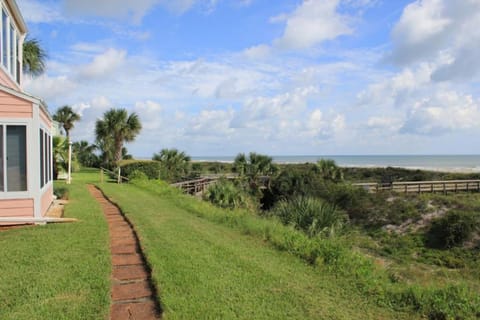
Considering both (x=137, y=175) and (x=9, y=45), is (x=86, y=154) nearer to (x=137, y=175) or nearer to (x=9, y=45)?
(x=137, y=175)

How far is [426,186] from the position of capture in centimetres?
3114

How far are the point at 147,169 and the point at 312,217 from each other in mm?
17779

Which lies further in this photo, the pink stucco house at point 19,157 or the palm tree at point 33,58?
the palm tree at point 33,58

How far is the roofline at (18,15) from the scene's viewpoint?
1027 cm

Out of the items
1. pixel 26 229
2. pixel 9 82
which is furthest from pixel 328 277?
pixel 9 82

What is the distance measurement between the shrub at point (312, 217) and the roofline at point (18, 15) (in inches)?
363

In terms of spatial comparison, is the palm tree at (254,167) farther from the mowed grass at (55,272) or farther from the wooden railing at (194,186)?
the mowed grass at (55,272)

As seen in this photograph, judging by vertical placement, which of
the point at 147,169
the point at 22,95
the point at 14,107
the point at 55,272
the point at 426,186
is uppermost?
the point at 22,95

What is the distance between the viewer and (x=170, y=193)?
1689 cm

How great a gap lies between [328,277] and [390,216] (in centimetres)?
1715

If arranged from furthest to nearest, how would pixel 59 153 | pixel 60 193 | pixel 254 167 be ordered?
pixel 254 167 → pixel 59 153 → pixel 60 193

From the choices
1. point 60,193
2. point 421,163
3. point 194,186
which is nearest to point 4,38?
point 60,193

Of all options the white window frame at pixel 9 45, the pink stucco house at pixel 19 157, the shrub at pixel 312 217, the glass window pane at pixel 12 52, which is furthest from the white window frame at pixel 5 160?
the shrub at pixel 312 217

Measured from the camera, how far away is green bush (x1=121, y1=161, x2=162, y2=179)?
25.4 meters
